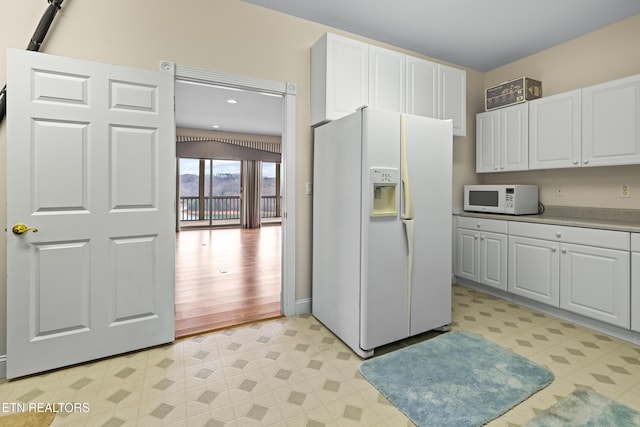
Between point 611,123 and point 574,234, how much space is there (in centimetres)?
103

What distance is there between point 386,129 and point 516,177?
250 centimetres

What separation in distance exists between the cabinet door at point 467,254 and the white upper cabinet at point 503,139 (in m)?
0.85

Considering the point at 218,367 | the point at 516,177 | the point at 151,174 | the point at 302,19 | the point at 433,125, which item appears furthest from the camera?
the point at 516,177

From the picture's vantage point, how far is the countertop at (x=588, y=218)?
258cm

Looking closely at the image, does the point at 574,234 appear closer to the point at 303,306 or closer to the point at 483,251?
the point at 483,251

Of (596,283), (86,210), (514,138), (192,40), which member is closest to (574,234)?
(596,283)

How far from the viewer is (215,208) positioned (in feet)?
32.7

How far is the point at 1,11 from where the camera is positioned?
200 centimetres

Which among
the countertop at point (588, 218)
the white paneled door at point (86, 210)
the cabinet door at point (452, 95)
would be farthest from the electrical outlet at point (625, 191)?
the white paneled door at point (86, 210)

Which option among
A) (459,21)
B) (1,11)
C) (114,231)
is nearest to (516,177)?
(459,21)

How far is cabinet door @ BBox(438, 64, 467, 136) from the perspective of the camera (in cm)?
333

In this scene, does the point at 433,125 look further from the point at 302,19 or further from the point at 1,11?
the point at 1,11

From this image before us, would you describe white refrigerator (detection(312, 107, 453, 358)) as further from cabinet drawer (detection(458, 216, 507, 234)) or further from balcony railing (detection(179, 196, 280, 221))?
balcony railing (detection(179, 196, 280, 221))

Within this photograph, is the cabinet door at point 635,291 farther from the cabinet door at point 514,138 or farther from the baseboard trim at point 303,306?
the baseboard trim at point 303,306
